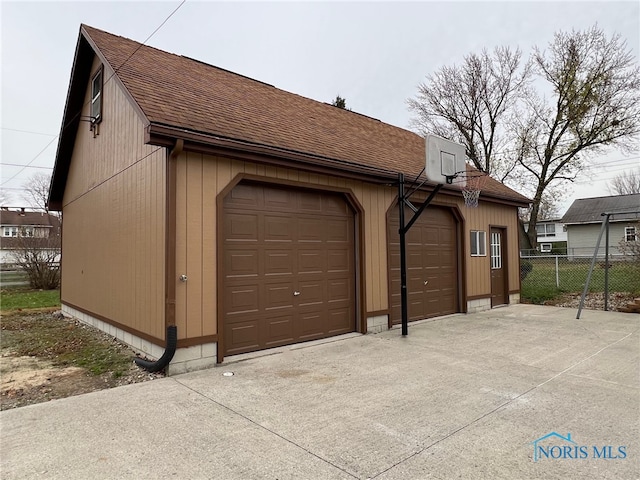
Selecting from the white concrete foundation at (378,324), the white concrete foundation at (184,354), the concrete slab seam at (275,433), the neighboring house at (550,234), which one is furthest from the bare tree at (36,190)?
the neighboring house at (550,234)

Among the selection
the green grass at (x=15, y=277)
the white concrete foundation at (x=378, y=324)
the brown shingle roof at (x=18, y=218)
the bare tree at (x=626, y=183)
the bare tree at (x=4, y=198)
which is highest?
the bare tree at (x=626, y=183)

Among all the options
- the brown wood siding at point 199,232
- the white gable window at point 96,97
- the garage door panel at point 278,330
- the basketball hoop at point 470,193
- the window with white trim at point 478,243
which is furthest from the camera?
the window with white trim at point 478,243

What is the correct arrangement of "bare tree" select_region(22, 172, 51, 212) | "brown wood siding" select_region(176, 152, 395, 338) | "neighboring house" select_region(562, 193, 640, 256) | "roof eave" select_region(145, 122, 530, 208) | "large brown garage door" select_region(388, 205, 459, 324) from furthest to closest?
1. "neighboring house" select_region(562, 193, 640, 256)
2. "bare tree" select_region(22, 172, 51, 212)
3. "large brown garage door" select_region(388, 205, 459, 324)
4. "brown wood siding" select_region(176, 152, 395, 338)
5. "roof eave" select_region(145, 122, 530, 208)

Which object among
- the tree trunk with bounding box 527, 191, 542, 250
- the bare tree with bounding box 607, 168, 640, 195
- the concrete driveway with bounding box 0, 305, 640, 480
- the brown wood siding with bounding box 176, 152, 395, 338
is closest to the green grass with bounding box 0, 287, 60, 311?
the brown wood siding with bounding box 176, 152, 395, 338

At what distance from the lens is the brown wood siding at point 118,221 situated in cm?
518

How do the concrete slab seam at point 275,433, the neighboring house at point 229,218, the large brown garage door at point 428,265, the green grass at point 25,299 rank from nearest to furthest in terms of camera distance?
the concrete slab seam at point 275,433 < the neighboring house at point 229,218 < the large brown garage door at point 428,265 < the green grass at point 25,299

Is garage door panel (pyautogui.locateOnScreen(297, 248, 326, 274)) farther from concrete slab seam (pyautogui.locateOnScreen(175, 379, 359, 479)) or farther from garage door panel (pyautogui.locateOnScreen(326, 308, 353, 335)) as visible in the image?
concrete slab seam (pyautogui.locateOnScreen(175, 379, 359, 479))

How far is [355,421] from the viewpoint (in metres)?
3.27

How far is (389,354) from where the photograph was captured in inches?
218

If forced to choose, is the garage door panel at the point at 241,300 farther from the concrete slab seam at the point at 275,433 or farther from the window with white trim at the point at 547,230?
the window with white trim at the point at 547,230

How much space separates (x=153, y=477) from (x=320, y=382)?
2.16 m

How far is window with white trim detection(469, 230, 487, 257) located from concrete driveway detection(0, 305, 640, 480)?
14.1ft

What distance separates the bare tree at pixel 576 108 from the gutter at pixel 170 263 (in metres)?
20.9

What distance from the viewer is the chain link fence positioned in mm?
10734
